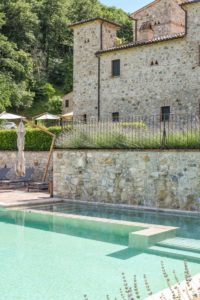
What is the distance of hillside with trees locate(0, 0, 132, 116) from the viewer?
146 ft

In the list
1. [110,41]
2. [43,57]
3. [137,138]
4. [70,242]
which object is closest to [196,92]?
[110,41]

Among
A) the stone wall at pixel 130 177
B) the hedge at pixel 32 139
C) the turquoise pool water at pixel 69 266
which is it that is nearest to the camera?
the turquoise pool water at pixel 69 266

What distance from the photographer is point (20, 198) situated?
14.0 metres

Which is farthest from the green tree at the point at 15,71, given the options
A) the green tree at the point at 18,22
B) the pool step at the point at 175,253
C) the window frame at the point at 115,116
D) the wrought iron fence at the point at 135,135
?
the pool step at the point at 175,253

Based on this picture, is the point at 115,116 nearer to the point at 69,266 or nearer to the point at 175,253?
the point at 175,253

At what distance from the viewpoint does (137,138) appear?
13.1 metres

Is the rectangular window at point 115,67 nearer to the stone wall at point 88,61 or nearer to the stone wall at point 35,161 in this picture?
the stone wall at point 88,61

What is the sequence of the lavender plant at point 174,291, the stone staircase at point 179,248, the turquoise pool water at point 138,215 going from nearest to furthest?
the lavender plant at point 174,291
the stone staircase at point 179,248
the turquoise pool water at point 138,215

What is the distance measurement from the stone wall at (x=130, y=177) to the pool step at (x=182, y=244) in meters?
3.46

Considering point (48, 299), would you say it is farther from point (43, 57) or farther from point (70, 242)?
point (43, 57)

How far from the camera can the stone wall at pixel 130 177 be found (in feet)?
38.9

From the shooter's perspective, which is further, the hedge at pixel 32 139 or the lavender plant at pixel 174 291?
the hedge at pixel 32 139

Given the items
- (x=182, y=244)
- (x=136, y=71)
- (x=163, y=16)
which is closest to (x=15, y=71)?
(x=163, y=16)

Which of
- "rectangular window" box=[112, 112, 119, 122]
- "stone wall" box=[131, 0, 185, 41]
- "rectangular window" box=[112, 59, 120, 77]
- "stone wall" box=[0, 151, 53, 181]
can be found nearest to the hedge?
"stone wall" box=[0, 151, 53, 181]
